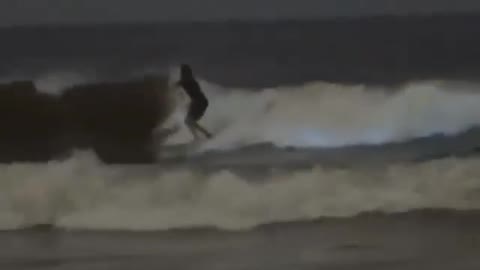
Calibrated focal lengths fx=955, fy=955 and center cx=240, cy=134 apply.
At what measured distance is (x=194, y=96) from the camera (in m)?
1.36

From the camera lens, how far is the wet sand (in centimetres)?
106

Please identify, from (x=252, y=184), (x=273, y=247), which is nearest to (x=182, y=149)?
(x=252, y=184)

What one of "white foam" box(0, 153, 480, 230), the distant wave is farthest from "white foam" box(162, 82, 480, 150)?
"white foam" box(0, 153, 480, 230)

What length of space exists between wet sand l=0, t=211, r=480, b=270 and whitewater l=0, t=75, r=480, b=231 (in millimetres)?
18

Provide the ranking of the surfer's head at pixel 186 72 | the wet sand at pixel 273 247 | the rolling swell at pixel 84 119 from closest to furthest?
the wet sand at pixel 273 247 < the rolling swell at pixel 84 119 < the surfer's head at pixel 186 72

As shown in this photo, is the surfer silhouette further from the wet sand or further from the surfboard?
the wet sand

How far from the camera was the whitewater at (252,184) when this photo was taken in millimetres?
1132

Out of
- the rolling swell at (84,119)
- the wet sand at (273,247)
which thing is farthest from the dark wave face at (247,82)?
the wet sand at (273,247)

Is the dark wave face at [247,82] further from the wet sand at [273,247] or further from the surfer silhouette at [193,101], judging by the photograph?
the wet sand at [273,247]

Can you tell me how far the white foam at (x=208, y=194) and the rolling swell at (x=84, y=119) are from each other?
0.20 ft

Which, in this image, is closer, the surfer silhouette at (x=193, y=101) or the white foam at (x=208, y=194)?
the white foam at (x=208, y=194)

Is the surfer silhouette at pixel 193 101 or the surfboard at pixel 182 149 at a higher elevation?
the surfer silhouette at pixel 193 101

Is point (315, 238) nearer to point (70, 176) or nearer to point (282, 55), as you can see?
point (70, 176)

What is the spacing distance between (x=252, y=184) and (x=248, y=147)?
129 millimetres
